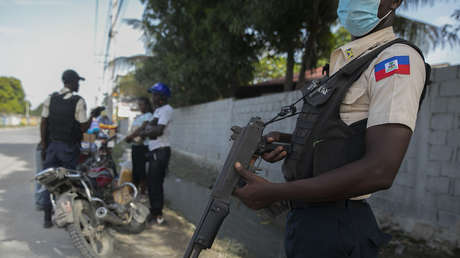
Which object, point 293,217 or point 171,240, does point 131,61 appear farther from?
point 293,217

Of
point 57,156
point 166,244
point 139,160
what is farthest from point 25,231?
point 166,244

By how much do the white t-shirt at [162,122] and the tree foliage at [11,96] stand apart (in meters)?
84.7

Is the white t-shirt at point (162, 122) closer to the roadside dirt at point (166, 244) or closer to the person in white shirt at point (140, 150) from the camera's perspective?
the person in white shirt at point (140, 150)

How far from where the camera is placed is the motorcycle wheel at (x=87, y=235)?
9.12ft

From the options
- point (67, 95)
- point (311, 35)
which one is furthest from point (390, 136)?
point (311, 35)

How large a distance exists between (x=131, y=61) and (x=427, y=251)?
38.8ft

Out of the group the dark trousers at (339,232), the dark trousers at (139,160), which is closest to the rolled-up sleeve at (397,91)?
the dark trousers at (339,232)

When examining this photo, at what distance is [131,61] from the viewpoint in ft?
41.8

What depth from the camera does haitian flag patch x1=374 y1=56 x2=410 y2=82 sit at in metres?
0.97

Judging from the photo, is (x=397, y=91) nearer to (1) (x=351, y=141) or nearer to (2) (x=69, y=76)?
(1) (x=351, y=141)

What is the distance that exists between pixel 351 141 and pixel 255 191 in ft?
1.16

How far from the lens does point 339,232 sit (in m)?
1.12

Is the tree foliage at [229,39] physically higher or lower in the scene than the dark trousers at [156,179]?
higher

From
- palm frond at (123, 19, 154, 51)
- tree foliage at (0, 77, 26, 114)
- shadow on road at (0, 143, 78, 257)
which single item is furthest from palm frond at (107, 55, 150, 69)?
tree foliage at (0, 77, 26, 114)
